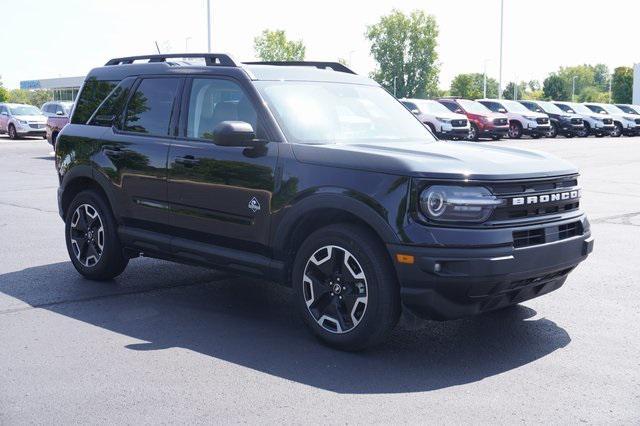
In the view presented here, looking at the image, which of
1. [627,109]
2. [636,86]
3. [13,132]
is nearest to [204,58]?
[13,132]

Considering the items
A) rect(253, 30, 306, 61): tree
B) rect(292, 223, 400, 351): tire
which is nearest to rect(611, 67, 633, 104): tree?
rect(253, 30, 306, 61): tree

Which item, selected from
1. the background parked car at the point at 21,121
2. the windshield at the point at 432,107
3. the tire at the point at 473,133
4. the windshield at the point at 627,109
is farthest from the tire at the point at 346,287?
the windshield at the point at 627,109

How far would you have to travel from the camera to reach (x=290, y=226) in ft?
17.5

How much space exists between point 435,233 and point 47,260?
4.82 meters

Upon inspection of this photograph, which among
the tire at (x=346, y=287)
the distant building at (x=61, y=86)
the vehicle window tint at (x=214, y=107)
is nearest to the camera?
the tire at (x=346, y=287)

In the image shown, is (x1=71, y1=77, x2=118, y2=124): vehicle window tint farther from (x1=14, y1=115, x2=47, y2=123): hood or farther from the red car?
(x1=14, y1=115, x2=47, y2=123): hood

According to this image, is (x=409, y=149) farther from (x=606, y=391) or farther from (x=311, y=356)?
(x=606, y=391)

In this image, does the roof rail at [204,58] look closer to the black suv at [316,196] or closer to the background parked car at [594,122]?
the black suv at [316,196]

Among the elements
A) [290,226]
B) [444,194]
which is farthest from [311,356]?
[444,194]

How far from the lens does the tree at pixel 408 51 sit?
5536 inches

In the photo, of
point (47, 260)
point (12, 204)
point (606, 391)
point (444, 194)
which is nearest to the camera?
point (606, 391)

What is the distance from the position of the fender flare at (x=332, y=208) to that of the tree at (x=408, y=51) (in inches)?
5376

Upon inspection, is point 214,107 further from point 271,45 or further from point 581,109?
point 271,45

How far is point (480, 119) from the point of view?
34719 millimetres
